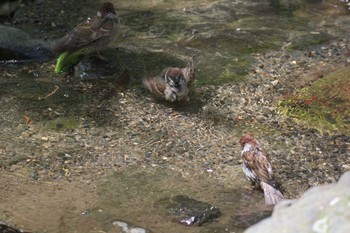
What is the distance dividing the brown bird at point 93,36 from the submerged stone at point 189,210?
9.96ft

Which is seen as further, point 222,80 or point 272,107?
point 222,80

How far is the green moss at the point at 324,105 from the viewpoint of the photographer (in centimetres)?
750

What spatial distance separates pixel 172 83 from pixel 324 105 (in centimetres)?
156

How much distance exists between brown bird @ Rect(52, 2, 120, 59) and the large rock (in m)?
5.19

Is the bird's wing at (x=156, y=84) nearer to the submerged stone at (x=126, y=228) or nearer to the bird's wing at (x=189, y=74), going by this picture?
the bird's wing at (x=189, y=74)

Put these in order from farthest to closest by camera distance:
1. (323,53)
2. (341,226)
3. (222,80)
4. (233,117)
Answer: (323,53) < (222,80) < (233,117) < (341,226)

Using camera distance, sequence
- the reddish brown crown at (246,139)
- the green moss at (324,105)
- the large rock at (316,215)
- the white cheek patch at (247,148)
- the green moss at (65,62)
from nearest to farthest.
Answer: the large rock at (316,215), the white cheek patch at (247,148), the reddish brown crown at (246,139), the green moss at (324,105), the green moss at (65,62)

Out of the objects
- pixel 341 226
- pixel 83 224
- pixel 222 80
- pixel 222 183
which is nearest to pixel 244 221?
pixel 222 183

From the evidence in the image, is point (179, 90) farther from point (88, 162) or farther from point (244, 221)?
point (244, 221)

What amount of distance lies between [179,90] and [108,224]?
7.78 ft

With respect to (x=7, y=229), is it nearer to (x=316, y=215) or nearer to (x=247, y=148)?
(x=247, y=148)

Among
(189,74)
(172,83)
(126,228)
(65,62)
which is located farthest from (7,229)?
(65,62)

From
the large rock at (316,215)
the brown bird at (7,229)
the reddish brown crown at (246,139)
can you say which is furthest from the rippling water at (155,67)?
the large rock at (316,215)

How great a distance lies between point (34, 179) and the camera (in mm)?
6406
